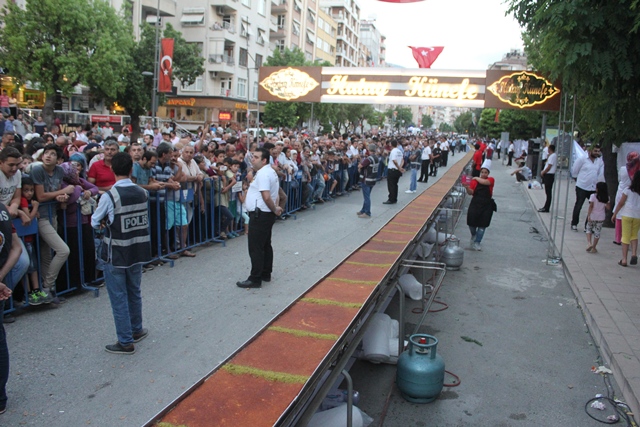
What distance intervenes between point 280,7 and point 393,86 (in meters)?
46.8

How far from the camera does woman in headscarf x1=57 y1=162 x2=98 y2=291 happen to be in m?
6.51

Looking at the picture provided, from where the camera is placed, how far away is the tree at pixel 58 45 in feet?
81.8

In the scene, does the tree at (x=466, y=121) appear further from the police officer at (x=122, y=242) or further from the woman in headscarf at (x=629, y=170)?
the police officer at (x=122, y=242)

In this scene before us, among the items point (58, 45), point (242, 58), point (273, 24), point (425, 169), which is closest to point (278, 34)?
point (273, 24)

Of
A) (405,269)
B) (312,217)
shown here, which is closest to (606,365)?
(405,269)

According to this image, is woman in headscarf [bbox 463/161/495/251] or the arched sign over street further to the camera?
the arched sign over street

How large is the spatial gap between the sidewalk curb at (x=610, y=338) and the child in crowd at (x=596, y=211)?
5.71ft

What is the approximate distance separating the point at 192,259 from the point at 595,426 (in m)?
Result: 6.26

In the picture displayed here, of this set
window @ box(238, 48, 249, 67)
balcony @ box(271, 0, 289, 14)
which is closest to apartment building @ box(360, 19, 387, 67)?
balcony @ box(271, 0, 289, 14)

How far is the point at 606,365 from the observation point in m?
5.65

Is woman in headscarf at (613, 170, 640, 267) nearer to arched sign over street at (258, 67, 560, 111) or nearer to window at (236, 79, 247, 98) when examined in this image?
arched sign over street at (258, 67, 560, 111)

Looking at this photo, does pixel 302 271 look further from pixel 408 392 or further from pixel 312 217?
pixel 312 217

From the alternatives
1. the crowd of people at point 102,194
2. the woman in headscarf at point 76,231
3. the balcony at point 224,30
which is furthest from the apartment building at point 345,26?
the woman in headscarf at point 76,231

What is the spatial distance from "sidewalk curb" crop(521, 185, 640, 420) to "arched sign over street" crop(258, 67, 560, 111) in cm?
781
